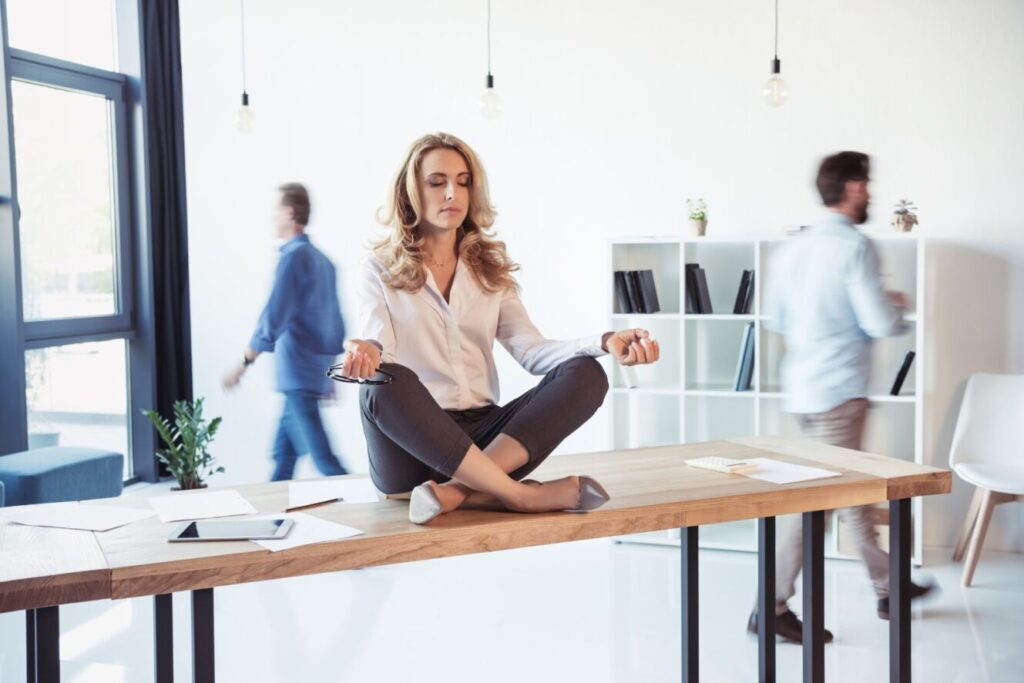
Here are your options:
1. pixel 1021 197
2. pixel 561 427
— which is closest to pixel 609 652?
pixel 561 427

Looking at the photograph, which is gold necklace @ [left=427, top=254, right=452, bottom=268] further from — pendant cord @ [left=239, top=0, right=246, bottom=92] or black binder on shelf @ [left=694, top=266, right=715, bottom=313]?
pendant cord @ [left=239, top=0, right=246, bottom=92]

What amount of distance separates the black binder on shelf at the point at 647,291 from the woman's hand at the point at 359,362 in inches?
106

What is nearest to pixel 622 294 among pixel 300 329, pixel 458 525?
pixel 300 329

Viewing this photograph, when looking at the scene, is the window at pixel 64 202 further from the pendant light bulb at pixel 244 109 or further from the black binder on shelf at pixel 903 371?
the black binder on shelf at pixel 903 371

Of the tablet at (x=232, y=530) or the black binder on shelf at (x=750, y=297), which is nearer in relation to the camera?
the tablet at (x=232, y=530)

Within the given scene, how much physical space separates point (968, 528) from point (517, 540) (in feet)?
9.52

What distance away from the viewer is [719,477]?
97.7 inches

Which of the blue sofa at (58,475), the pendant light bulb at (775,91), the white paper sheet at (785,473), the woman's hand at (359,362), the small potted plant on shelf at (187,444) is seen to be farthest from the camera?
the small potted plant on shelf at (187,444)

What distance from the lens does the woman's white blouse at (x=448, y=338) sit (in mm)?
2465

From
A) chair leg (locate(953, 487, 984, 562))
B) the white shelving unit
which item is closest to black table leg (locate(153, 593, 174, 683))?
the white shelving unit

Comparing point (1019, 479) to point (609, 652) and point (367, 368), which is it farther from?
point (367, 368)

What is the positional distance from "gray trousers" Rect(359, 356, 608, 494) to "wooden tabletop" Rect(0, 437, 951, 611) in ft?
0.32

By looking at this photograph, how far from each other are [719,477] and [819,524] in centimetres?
28

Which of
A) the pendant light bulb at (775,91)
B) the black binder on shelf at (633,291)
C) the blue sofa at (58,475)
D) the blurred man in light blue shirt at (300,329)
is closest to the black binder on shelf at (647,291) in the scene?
the black binder on shelf at (633,291)
